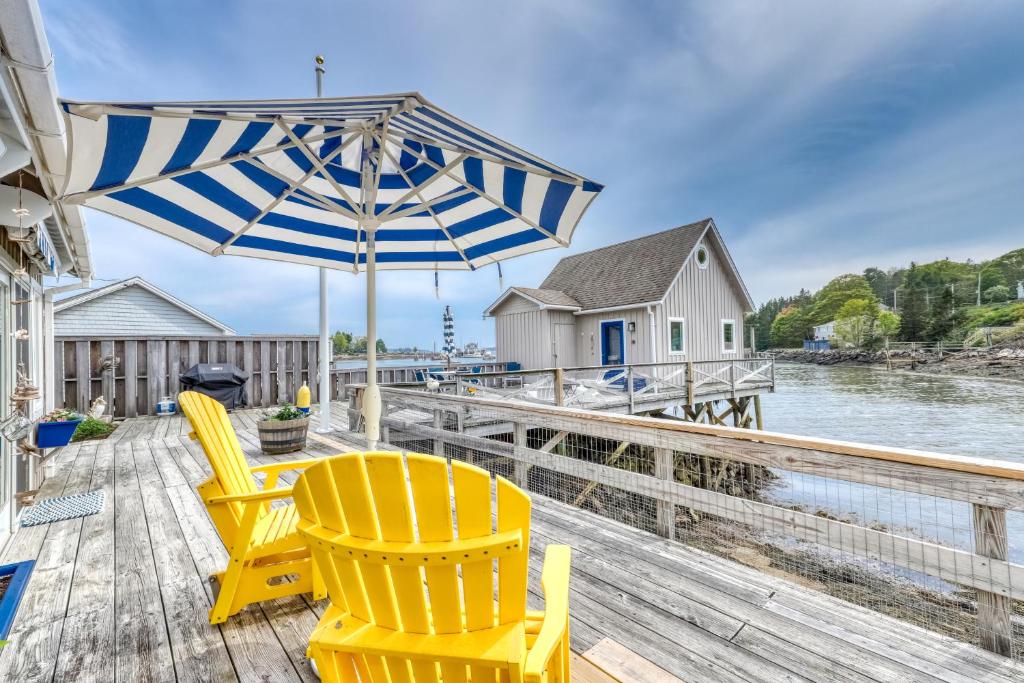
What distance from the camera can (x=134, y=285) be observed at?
12.3 m

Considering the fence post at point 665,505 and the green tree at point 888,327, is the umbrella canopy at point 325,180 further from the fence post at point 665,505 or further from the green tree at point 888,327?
the green tree at point 888,327

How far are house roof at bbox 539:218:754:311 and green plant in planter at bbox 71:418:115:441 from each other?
444 inches

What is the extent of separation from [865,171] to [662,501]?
41251mm

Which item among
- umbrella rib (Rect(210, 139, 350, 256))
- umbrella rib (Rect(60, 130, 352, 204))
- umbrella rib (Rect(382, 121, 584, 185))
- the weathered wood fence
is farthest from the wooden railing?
the weathered wood fence

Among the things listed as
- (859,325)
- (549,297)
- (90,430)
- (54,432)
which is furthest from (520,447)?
(859,325)

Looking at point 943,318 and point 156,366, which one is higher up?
point 943,318

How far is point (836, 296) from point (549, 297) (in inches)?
2378

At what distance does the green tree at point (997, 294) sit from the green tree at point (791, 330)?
19.5m

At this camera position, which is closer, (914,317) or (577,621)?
(577,621)

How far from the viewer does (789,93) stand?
21609mm

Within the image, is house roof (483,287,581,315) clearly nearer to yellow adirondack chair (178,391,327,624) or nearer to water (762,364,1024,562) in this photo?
water (762,364,1024,562)

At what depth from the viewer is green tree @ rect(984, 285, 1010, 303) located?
3322 cm

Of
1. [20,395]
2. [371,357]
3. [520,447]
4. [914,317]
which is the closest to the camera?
→ [20,395]

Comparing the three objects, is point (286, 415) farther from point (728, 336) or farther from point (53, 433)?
point (728, 336)
